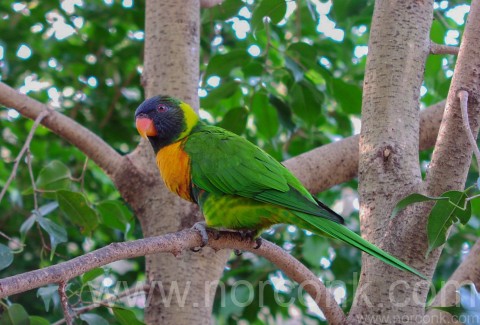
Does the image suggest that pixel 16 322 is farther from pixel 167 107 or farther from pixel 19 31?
pixel 19 31

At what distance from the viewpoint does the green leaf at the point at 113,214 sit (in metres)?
2.88

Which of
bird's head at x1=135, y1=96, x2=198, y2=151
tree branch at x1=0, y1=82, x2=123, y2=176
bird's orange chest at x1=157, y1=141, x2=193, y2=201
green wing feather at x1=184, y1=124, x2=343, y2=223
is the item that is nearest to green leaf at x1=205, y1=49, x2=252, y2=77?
bird's head at x1=135, y1=96, x2=198, y2=151

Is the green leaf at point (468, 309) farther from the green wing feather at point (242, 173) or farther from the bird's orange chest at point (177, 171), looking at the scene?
the bird's orange chest at point (177, 171)

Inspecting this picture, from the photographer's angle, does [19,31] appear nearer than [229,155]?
No

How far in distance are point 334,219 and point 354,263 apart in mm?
1758

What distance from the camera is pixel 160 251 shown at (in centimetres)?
191

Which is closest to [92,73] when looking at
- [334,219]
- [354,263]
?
[354,263]

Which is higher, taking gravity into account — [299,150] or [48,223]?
[299,150]

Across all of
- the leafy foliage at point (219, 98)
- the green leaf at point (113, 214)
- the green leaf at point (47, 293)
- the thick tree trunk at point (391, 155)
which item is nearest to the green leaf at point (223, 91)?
the leafy foliage at point (219, 98)

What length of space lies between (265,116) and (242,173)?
0.92 meters

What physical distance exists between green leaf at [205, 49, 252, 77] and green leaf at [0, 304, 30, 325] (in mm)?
1430

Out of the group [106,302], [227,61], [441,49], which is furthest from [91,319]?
[441,49]

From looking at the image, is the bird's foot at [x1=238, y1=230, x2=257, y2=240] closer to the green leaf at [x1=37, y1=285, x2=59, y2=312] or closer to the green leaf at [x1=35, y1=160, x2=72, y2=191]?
the green leaf at [x1=37, y1=285, x2=59, y2=312]

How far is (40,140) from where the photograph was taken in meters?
4.28
